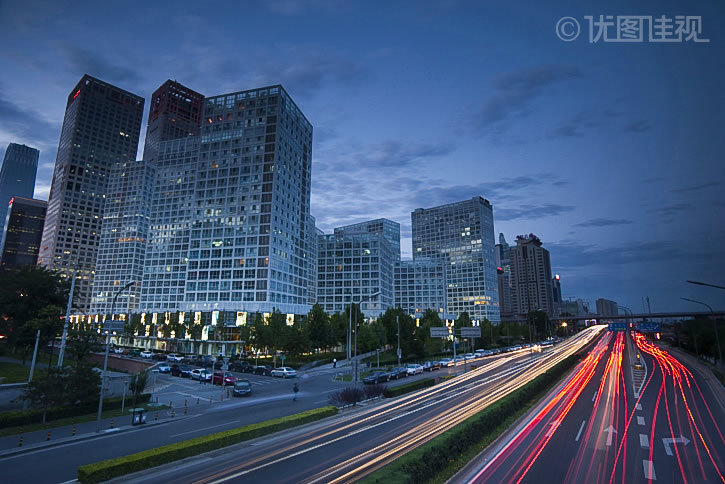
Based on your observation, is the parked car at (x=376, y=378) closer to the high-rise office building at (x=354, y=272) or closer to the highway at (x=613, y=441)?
the highway at (x=613, y=441)

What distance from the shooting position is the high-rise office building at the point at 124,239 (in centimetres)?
15612

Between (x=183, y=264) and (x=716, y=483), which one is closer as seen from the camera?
(x=716, y=483)

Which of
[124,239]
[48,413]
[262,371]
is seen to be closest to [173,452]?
[48,413]

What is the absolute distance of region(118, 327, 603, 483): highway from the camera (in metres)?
18.1

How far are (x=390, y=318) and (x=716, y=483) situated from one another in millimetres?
78454

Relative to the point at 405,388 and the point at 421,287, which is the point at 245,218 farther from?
the point at 421,287

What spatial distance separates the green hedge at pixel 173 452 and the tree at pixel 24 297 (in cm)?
4283

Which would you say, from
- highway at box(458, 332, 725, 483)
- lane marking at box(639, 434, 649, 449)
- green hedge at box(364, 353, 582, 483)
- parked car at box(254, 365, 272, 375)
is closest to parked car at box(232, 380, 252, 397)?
parked car at box(254, 365, 272, 375)

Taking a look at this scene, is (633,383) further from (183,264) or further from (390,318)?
(183,264)

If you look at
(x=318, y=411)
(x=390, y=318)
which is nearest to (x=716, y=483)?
(x=318, y=411)

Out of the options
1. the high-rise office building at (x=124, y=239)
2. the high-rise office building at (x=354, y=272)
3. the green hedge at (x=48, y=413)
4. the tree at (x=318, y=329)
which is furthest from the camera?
the high-rise office building at (x=124, y=239)

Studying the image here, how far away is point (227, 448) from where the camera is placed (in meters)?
22.3

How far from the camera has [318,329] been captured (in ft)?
268

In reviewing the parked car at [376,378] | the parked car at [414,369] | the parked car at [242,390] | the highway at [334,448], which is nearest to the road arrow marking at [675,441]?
the highway at [334,448]
